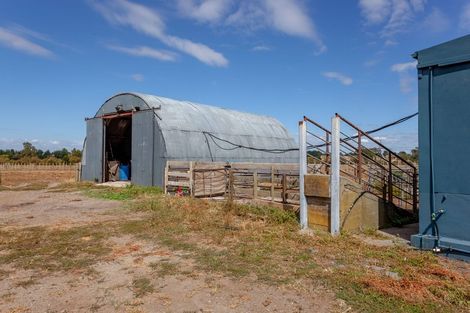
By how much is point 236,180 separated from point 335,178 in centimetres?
564

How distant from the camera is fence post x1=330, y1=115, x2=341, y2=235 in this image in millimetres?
8570

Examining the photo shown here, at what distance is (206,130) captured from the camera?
72.3 ft

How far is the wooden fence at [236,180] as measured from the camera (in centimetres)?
1161

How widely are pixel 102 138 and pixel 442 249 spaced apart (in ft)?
66.5

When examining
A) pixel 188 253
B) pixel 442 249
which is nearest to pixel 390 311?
pixel 442 249

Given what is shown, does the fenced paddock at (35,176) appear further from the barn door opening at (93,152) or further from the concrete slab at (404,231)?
the concrete slab at (404,231)

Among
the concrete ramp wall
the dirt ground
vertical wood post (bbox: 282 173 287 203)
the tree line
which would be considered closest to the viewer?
the dirt ground

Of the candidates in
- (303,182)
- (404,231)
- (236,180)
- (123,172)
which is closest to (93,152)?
(123,172)

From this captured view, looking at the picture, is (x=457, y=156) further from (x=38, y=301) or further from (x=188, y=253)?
(x=38, y=301)

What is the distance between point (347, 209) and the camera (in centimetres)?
891

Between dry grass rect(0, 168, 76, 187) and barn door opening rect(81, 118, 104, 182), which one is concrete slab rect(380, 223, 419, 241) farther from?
dry grass rect(0, 168, 76, 187)

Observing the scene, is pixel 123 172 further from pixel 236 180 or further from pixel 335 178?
pixel 335 178

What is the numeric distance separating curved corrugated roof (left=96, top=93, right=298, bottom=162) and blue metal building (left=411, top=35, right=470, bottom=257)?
13288 mm

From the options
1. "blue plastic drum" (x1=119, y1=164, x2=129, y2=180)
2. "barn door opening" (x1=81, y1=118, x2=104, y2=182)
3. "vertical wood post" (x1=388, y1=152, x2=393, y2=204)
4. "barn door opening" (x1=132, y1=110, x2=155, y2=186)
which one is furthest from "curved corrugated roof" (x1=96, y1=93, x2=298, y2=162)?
"vertical wood post" (x1=388, y1=152, x2=393, y2=204)
